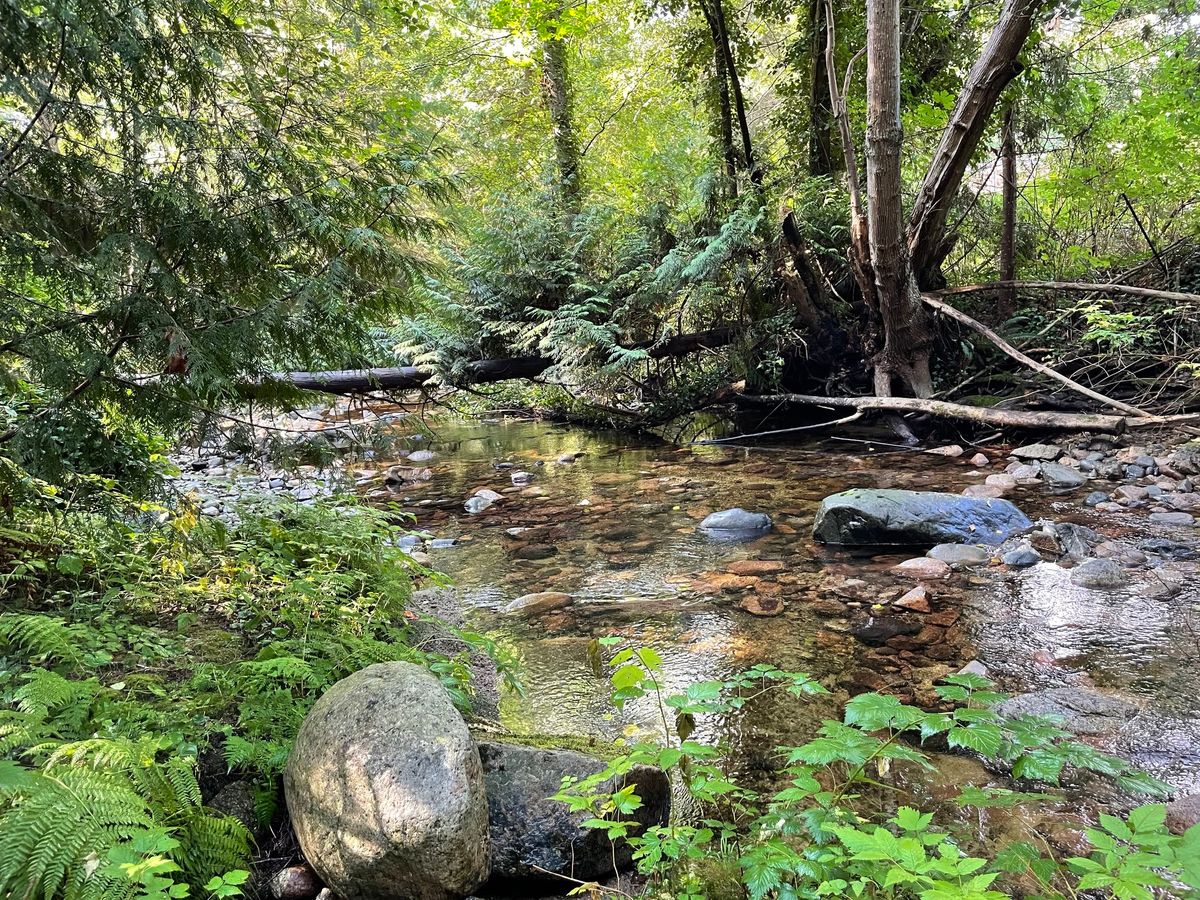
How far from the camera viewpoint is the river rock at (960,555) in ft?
14.4

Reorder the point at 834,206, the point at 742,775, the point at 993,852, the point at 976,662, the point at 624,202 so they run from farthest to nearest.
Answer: the point at 624,202
the point at 834,206
the point at 976,662
the point at 742,775
the point at 993,852

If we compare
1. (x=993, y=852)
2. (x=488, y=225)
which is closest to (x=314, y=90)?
(x=993, y=852)

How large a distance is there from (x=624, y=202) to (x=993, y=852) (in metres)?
12.2

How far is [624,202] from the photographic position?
12555 mm

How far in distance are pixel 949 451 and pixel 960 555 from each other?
10.6 feet

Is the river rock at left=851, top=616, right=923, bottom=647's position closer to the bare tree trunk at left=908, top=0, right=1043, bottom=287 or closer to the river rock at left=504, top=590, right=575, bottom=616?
the river rock at left=504, top=590, right=575, bottom=616

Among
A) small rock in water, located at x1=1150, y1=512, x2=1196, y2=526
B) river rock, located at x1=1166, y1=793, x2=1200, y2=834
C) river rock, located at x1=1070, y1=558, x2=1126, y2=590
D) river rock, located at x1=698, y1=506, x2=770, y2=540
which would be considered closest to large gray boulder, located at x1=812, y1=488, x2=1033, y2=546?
river rock, located at x1=698, y1=506, x2=770, y2=540

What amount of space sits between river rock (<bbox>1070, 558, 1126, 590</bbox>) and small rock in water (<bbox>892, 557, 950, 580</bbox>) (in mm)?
696

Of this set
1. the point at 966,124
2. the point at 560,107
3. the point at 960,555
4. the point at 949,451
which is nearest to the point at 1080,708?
the point at 960,555

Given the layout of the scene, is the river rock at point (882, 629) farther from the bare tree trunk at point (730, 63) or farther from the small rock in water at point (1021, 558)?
the bare tree trunk at point (730, 63)

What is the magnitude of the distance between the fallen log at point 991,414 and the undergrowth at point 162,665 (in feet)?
19.3

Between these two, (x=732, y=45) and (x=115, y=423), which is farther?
(x=732, y=45)

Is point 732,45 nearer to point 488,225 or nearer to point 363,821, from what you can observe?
point 488,225

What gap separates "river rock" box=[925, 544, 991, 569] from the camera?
440cm
